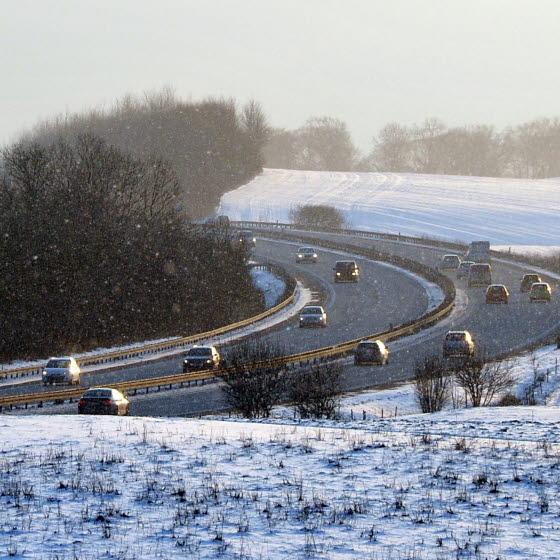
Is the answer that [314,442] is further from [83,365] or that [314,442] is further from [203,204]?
[203,204]

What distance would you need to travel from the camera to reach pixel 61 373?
3997 centimetres

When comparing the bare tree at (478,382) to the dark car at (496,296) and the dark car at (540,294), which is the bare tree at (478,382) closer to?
the dark car at (496,296)

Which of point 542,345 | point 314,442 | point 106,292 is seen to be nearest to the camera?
point 314,442

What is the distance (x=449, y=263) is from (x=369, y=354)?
40177 mm

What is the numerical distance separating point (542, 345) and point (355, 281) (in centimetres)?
2777

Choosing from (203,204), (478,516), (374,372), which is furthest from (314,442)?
(203,204)

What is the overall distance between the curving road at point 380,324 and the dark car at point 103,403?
11.8ft

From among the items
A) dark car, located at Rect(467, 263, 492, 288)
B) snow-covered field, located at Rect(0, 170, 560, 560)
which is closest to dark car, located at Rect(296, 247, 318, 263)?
dark car, located at Rect(467, 263, 492, 288)

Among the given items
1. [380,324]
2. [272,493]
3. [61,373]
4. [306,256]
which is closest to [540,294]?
[380,324]

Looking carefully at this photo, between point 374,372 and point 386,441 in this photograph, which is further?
point 374,372

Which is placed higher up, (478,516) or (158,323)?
(478,516)

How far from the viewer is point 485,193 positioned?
5792 inches

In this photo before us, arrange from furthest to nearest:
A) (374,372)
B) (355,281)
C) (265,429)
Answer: (355,281), (374,372), (265,429)

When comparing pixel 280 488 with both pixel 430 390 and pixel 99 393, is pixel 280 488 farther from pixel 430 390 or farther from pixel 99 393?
pixel 430 390
